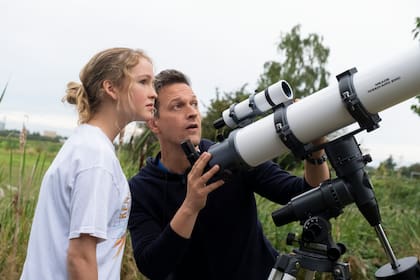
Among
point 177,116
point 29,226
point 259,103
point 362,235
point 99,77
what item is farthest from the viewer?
point 362,235

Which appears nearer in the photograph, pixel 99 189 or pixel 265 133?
pixel 99 189

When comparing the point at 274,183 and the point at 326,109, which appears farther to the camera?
the point at 274,183

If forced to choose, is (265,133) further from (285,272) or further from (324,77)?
(324,77)

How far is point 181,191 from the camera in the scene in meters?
2.22

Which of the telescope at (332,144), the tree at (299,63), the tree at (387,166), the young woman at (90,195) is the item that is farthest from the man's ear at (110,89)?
the tree at (299,63)

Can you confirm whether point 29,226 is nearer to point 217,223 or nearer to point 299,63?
point 217,223

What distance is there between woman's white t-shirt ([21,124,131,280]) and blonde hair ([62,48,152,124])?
16 cm

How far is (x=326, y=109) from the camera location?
167 cm

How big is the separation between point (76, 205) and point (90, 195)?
56 millimetres

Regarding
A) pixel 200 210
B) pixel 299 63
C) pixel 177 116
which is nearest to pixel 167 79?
pixel 177 116

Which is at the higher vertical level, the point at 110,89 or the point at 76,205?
the point at 110,89

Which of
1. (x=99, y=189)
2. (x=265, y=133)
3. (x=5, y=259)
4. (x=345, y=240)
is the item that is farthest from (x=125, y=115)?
(x=345, y=240)

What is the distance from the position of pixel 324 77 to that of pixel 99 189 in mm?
32999

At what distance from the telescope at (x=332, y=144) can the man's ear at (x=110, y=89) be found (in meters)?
0.42
